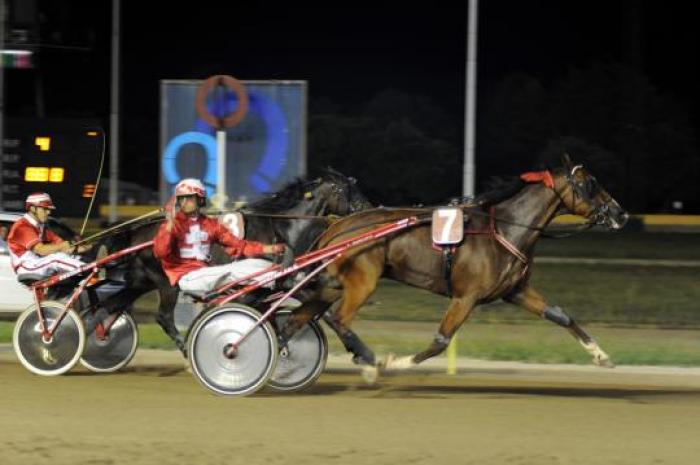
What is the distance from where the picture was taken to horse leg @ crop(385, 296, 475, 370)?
9125 mm

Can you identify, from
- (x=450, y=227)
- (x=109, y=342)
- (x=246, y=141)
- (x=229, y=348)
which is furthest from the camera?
(x=246, y=141)

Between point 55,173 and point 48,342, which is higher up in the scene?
point 55,173

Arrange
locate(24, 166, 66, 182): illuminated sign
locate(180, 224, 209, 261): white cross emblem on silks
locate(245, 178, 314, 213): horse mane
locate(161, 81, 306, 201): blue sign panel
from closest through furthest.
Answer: locate(180, 224, 209, 261): white cross emblem on silks, locate(245, 178, 314, 213): horse mane, locate(161, 81, 306, 201): blue sign panel, locate(24, 166, 66, 182): illuminated sign

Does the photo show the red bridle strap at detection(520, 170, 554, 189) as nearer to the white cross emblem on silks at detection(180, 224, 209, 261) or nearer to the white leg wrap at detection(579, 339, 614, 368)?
the white leg wrap at detection(579, 339, 614, 368)

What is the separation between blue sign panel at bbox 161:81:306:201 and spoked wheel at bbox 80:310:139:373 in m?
3.62

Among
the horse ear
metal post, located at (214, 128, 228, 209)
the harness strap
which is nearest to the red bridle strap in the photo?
the horse ear

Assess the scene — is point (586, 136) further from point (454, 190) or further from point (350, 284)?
point (350, 284)

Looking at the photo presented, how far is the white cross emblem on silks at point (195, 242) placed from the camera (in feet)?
30.4

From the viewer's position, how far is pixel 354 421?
803cm

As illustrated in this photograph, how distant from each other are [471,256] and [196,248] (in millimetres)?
1998

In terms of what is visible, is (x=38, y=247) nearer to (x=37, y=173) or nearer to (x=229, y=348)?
(x=229, y=348)

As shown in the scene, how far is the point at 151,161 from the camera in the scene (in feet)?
256

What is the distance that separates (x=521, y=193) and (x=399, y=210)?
94 centimetres

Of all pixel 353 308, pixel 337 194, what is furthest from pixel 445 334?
pixel 337 194
